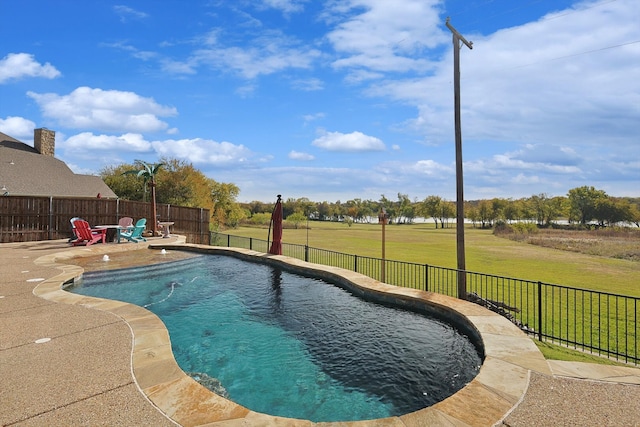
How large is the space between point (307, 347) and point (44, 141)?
35197 millimetres

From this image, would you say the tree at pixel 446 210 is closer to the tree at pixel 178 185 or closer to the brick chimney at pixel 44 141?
the tree at pixel 178 185

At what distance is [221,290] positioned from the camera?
8484 mm

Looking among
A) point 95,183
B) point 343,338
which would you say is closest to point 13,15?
point 343,338

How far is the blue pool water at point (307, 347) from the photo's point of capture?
3.83 m

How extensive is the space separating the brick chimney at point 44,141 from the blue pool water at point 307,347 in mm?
28102

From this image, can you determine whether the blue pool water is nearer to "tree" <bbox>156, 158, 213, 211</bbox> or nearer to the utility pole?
the utility pole

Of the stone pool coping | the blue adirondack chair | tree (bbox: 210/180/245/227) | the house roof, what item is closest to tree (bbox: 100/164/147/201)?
the house roof

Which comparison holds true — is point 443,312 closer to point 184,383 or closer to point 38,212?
point 184,383

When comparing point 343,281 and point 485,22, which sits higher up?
point 485,22

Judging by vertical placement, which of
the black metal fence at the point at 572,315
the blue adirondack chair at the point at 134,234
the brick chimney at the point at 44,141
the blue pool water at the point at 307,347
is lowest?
the black metal fence at the point at 572,315

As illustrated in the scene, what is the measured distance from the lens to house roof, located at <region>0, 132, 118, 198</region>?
22864 mm

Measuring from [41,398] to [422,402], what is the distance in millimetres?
3800

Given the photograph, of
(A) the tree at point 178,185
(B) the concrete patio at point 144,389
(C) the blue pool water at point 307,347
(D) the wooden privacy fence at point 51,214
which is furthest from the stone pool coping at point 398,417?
(A) the tree at point 178,185

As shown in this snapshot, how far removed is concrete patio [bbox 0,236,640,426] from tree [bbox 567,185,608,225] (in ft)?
299
